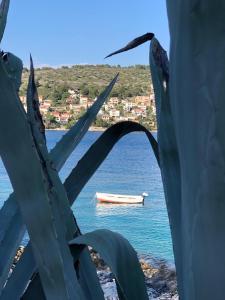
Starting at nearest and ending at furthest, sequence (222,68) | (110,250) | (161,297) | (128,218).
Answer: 1. (222,68)
2. (110,250)
3. (161,297)
4. (128,218)

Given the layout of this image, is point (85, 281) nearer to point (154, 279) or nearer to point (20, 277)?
point (20, 277)

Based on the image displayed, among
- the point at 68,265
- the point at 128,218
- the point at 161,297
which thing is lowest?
the point at 128,218

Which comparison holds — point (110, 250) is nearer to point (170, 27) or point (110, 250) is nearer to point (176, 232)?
point (176, 232)

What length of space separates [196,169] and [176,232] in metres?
0.13

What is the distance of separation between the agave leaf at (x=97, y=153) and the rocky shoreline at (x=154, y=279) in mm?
3345

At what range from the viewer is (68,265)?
0.51 m

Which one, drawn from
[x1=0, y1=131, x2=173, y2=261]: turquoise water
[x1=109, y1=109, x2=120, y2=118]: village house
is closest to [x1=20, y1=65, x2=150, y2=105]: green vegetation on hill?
[x1=109, y1=109, x2=120, y2=118]: village house

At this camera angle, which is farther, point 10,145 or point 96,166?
point 96,166

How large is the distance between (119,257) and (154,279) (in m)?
4.98

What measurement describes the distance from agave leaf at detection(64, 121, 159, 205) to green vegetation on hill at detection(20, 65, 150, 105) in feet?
35.7

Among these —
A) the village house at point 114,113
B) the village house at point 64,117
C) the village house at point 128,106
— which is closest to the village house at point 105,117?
the village house at point 114,113

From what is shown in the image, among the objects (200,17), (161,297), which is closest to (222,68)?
(200,17)

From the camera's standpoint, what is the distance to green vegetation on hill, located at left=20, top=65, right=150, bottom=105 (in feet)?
49.8

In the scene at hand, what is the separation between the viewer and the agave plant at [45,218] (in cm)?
49
